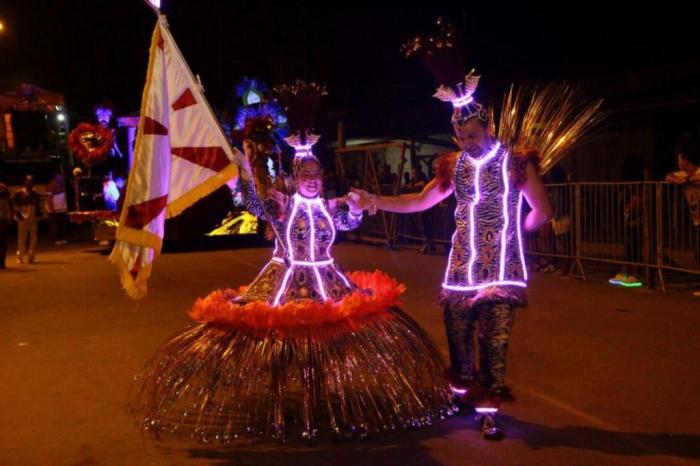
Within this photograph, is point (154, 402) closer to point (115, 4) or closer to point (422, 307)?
point (422, 307)

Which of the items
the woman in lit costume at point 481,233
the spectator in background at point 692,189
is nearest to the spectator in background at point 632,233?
the spectator in background at point 692,189

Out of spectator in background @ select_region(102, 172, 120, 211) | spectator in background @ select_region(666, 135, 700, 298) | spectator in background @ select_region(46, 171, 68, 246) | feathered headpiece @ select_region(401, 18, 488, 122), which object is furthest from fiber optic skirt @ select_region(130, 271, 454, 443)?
spectator in background @ select_region(46, 171, 68, 246)

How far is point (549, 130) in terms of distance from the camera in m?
5.18

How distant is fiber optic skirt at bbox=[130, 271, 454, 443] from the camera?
4508mm

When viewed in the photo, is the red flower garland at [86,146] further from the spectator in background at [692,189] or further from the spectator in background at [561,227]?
the spectator in background at [692,189]

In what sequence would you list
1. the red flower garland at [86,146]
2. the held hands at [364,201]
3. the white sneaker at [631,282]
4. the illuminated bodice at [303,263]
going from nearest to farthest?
the illuminated bodice at [303,263], the held hands at [364,201], the white sneaker at [631,282], the red flower garland at [86,146]

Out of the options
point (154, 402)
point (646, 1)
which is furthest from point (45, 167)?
point (154, 402)

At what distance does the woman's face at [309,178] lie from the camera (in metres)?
4.95

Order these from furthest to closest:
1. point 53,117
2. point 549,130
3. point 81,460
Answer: point 53,117
point 549,130
point 81,460

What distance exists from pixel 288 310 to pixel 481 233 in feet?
4.23

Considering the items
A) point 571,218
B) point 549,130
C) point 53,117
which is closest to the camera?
point 549,130

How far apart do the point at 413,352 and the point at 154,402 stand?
5.58ft

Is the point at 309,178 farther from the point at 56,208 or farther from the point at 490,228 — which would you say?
the point at 56,208

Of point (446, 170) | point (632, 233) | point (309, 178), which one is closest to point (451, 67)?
point (446, 170)
